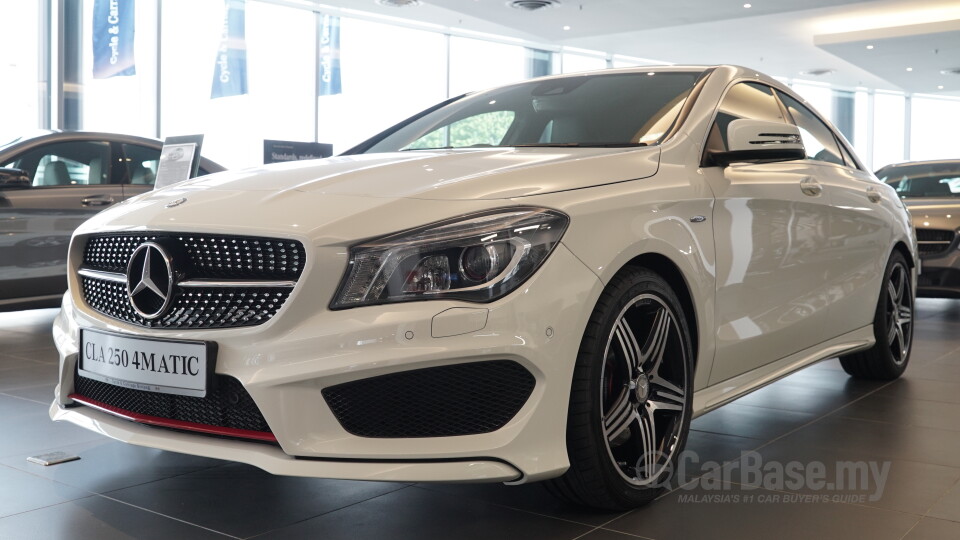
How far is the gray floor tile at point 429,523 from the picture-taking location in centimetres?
215

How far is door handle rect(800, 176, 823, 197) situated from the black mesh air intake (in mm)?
2101

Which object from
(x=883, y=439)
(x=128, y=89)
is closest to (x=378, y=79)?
(x=128, y=89)

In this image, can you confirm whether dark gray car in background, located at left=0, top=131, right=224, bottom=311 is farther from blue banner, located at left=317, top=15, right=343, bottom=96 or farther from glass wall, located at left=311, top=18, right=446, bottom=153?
blue banner, located at left=317, top=15, right=343, bottom=96

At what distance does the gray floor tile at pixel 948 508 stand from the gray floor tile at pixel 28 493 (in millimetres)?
2254

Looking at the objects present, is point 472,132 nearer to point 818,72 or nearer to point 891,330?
point 891,330

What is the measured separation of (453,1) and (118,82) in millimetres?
5202

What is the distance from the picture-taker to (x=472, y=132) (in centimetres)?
331

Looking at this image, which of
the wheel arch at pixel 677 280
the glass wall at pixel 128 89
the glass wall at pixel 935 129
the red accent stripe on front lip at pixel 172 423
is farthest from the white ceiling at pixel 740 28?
the red accent stripe on front lip at pixel 172 423

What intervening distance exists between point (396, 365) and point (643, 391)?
0.76 metres

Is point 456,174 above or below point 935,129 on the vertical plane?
below

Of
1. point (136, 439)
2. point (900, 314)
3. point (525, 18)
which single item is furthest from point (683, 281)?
point (525, 18)

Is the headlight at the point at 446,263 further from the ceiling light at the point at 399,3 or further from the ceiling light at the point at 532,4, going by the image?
the ceiling light at the point at 399,3

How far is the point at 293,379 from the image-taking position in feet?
6.12

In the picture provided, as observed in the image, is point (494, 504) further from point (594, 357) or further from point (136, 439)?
point (136, 439)
